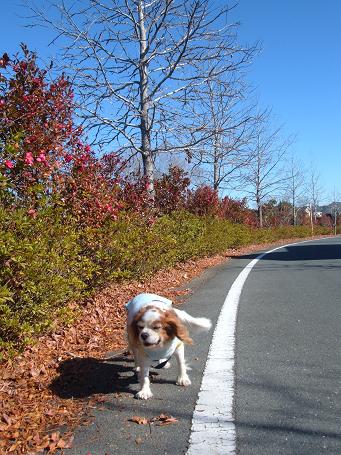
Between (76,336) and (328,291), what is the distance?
19.3 feet

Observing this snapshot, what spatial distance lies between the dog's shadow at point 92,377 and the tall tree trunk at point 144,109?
8.67 metres

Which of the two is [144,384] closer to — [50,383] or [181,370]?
[181,370]

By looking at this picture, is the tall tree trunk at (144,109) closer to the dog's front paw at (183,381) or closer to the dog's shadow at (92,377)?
the dog's shadow at (92,377)

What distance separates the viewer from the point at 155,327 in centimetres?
404

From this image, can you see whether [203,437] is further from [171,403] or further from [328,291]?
[328,291]

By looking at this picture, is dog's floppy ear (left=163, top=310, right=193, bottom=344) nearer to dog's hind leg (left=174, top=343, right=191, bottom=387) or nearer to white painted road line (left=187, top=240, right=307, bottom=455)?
dog's hind leg (left=174, top=343, right=191, bottom=387)

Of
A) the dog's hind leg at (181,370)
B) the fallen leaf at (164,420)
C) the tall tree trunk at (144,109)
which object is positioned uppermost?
the tall tree trunk at (144,109)

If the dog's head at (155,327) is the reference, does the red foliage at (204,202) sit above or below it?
above

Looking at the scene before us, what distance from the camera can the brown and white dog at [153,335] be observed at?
4026mm

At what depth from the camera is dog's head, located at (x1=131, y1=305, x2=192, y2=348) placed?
397 centimetres

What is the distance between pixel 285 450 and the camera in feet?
10.2

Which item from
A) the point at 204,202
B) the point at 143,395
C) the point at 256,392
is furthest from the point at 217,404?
the point at 204,202

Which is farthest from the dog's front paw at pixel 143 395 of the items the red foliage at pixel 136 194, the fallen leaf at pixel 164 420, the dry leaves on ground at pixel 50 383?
the red foliage at pixel 136 194

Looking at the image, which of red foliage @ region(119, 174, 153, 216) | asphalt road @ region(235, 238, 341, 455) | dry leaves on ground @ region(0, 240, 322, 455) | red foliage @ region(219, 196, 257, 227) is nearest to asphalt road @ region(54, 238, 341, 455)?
asphalt road @ region(235, 238, 341, 455)
